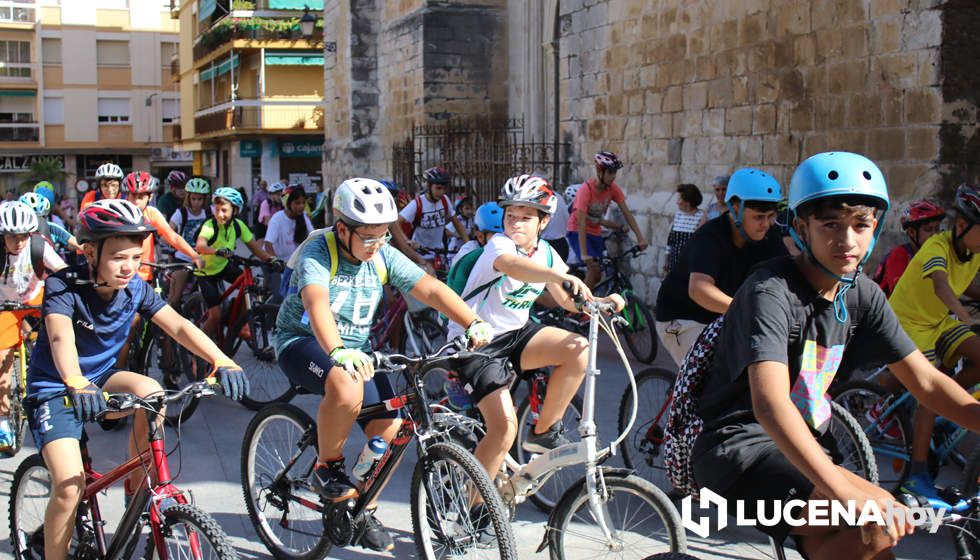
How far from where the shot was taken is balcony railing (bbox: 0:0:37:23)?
5025 centimetres

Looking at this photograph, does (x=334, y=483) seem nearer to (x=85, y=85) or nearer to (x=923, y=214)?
(x=923, y=214)

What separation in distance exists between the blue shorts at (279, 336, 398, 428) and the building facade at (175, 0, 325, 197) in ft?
102

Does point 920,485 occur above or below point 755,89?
below

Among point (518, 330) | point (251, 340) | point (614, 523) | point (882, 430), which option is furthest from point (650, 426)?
point (251, 340)

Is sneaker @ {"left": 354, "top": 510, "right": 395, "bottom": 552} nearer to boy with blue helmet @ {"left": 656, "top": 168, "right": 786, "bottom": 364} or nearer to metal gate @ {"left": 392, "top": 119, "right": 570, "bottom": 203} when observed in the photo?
boy with blue helmet @ {"left": 656, "top": 168, "right": 786, "bottom": 364}

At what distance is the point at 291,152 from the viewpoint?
3878 centimetres

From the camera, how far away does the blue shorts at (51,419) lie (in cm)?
389

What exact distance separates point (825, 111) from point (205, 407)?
559 cm

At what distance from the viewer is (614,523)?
3.73 metres

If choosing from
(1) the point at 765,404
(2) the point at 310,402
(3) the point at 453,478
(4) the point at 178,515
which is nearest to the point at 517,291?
(3) the point at 453,478

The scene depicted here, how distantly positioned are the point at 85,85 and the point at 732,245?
2018 inches

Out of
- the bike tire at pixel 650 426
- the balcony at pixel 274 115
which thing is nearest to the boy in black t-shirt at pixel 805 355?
the bike tire at pixel 650 426

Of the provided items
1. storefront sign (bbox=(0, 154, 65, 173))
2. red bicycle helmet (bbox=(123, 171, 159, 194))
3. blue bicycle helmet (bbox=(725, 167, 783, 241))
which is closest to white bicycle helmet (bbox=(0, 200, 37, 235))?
red bicycle helmet (bbox=(123, 171, 159, 194))

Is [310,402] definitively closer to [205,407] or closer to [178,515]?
[205,407]
